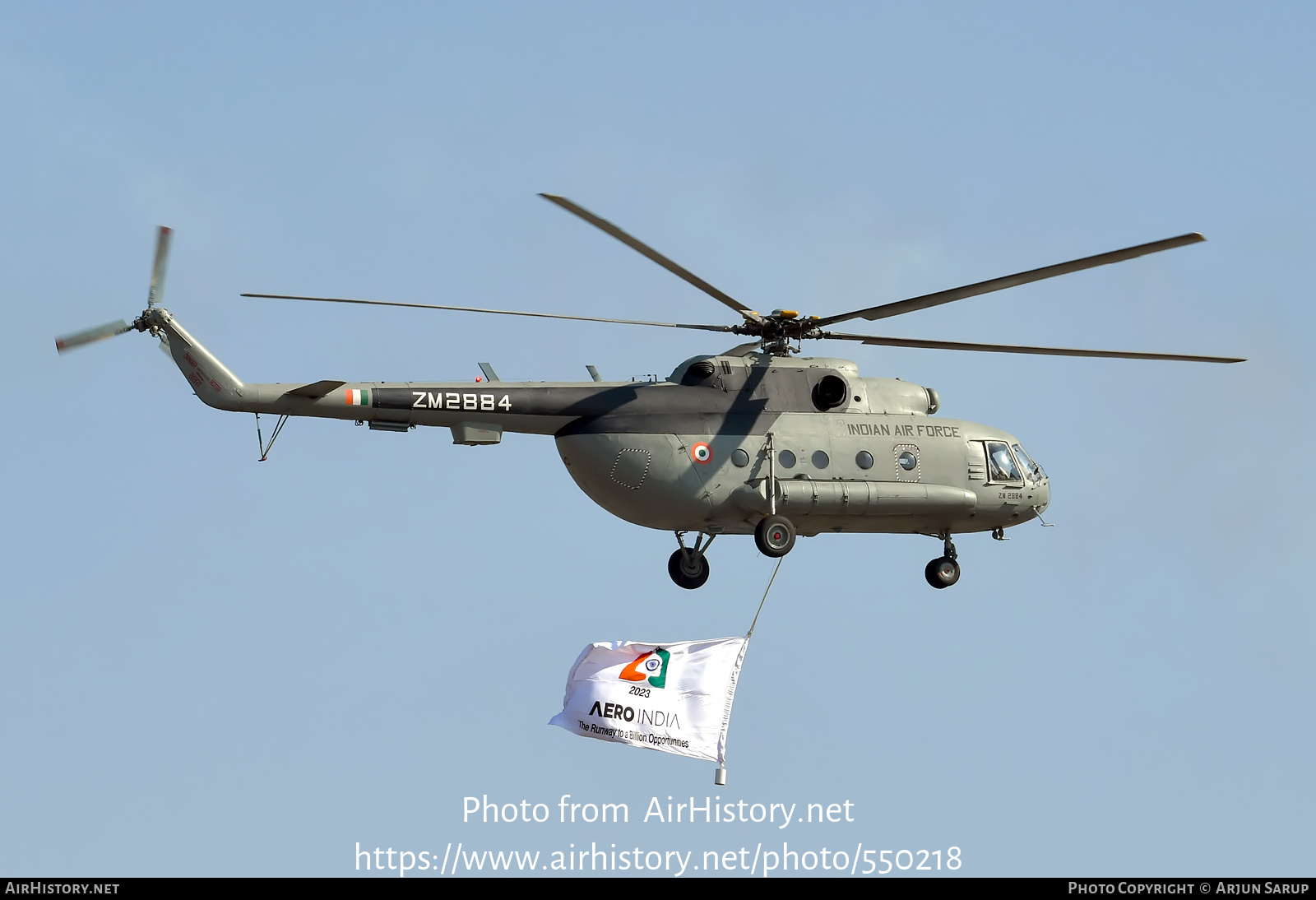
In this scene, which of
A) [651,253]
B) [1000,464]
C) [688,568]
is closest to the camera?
[651,253]

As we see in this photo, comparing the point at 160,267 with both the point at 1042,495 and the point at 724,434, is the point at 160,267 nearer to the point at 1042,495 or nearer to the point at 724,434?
the point at 724,434

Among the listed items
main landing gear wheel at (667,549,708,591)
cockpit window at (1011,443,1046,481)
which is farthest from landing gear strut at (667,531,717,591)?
cockpit window at (1011,443,1046,481)

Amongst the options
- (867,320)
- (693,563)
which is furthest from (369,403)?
(867,320)

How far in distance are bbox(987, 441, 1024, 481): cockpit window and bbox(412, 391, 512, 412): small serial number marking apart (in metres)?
10.3

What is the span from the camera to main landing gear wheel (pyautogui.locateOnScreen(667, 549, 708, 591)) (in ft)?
120

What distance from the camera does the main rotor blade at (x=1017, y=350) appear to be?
117ft

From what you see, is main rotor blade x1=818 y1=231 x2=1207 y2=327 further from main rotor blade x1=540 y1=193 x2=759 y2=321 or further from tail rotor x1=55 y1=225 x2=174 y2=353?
tail rotor x1=55 y1=225 x2=174 y2=353

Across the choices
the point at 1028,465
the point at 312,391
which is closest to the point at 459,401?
the point at 312,391

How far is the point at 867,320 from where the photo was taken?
35.5m

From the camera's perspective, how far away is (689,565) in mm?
36625

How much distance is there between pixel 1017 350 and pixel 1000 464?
3.28 m

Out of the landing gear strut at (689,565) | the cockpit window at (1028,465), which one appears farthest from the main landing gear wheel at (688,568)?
the cockpit window at (1028,465)

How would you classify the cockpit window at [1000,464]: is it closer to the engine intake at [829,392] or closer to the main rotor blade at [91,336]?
the engine intake at [829,392]

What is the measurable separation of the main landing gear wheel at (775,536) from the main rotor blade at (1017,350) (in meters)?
3.90
